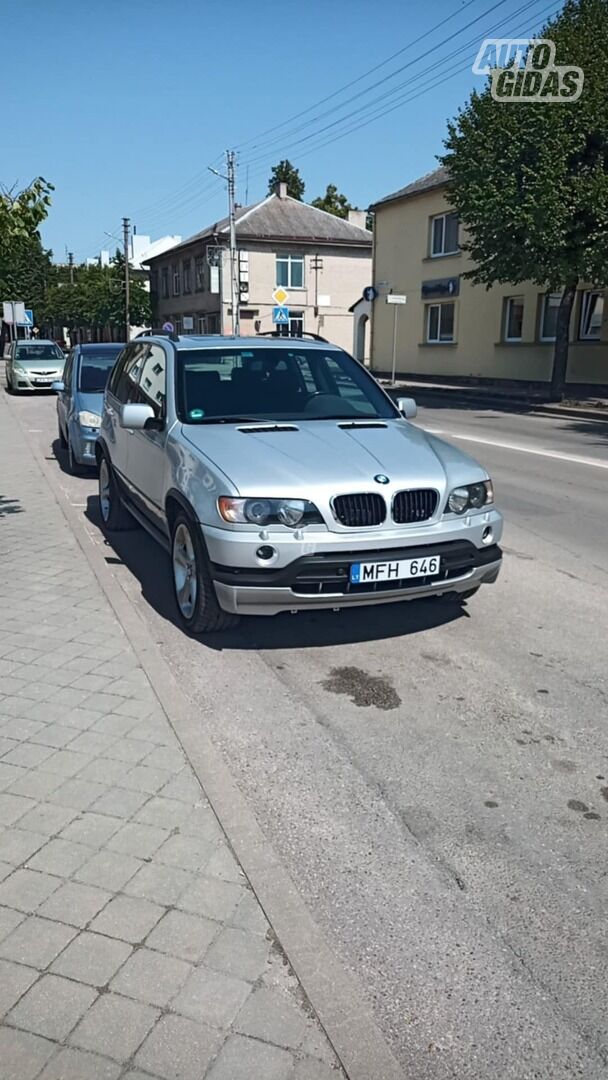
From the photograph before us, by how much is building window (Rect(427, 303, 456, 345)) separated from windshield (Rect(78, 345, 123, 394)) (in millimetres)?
21824

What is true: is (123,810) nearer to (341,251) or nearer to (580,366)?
(580,366)

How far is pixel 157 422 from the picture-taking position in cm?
576

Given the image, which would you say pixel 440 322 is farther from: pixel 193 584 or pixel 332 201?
pixel 332 201

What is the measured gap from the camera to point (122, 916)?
8.64ft

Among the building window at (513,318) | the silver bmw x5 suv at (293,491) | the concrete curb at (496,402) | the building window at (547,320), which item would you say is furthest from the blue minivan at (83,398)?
the building window at (513,318)

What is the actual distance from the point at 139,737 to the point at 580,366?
24092 mm

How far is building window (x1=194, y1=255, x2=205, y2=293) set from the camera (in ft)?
165

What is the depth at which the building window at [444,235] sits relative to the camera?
31.1 meters

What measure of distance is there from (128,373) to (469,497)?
12.0ft

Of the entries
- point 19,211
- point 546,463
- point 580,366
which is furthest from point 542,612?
point 580,366

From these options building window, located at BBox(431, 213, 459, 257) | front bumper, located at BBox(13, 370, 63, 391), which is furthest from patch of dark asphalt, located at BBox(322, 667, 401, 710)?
building window, located at BBox(431, 213, 459, 257)

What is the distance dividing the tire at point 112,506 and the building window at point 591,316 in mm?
20279

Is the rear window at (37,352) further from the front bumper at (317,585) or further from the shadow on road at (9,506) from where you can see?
the front bumper at (317,585)

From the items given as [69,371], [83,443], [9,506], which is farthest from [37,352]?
[9,506]
